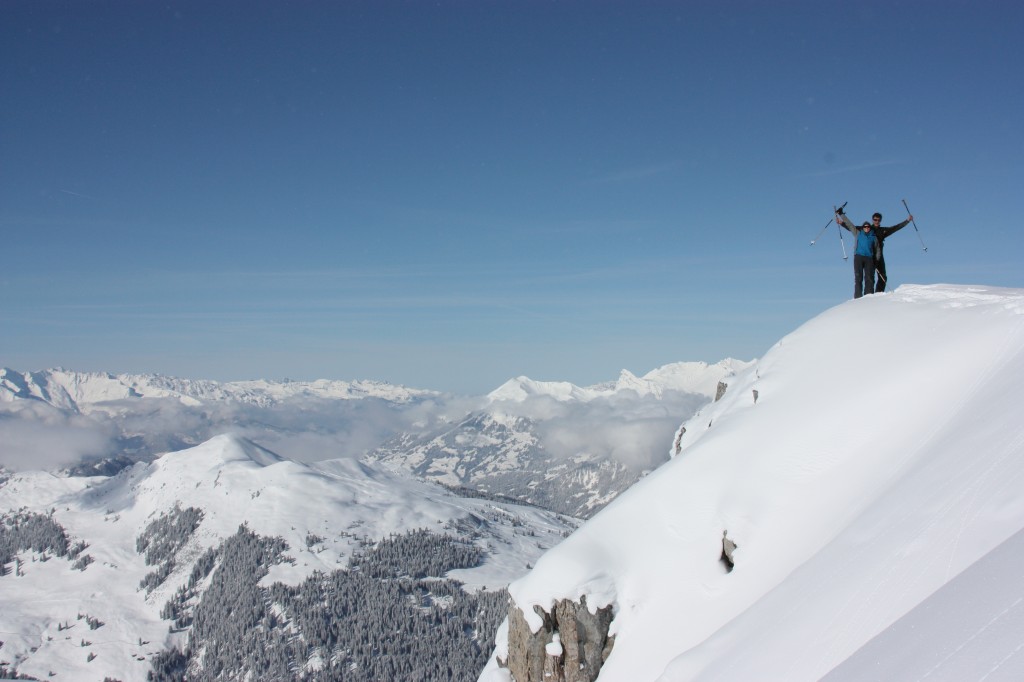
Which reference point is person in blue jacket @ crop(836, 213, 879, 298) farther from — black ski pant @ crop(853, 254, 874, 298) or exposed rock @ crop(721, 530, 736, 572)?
exposed rock @ crop(721, 530, 736, 572)

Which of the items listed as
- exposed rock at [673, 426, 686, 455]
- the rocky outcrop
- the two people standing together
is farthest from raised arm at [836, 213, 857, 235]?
the rocky outcrop

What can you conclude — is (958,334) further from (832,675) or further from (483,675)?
(483,675)

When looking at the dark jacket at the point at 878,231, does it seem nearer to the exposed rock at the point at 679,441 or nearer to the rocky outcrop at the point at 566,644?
the exposed rock at the point at 679,441

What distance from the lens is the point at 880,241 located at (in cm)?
3244

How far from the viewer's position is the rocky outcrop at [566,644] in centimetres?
2406

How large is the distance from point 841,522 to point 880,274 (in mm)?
21466

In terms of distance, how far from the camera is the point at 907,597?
10.7 meters

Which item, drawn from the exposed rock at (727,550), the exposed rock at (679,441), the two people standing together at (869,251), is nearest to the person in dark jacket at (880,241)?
the two people standing together at (869,251)

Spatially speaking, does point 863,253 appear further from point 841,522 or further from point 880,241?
point 841,522

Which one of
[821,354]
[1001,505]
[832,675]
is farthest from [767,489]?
[832,675]

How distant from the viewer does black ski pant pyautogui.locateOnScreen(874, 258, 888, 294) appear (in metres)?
33.6

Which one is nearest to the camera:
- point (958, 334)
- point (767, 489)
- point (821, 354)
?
point (767, 489)

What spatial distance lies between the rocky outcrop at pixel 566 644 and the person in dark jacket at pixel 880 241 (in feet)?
77.2

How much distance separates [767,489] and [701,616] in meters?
5.35
